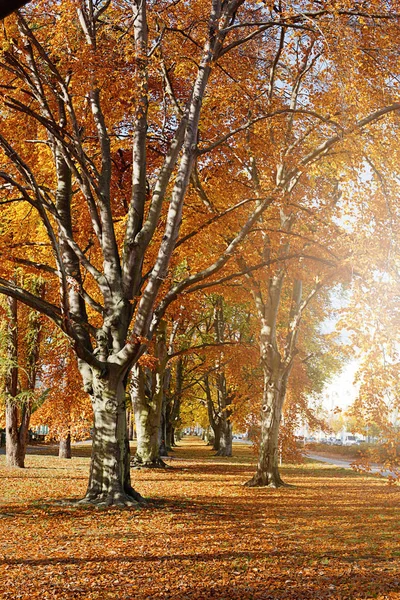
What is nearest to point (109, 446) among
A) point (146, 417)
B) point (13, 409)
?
point (13, 409)

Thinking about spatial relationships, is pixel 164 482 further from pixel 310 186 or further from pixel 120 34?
pixel 120 34

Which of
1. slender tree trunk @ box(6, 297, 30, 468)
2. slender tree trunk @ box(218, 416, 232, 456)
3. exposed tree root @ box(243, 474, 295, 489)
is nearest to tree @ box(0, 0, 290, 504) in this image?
exposed tree root @ box(243, 474, 295, 489)

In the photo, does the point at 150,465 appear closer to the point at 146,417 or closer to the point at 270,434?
the point at 146,417

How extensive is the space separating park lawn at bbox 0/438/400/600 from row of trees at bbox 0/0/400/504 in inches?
74.4

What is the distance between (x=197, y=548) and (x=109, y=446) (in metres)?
4.10

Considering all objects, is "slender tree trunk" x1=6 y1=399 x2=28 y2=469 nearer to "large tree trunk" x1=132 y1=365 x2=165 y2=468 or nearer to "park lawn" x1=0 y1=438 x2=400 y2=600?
"large tree trunk" x1=132 y1=365 x2=165 y2=468

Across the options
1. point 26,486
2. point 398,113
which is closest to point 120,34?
point 398,113

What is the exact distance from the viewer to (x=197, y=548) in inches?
320

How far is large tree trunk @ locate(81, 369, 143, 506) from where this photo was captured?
11773mm

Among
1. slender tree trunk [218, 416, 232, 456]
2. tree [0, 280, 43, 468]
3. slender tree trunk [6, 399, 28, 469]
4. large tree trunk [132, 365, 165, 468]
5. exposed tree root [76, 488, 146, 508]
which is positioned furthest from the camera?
slender tree trunk [218, 416, 232, 456]

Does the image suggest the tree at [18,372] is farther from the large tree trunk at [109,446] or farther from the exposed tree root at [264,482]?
the large tree trunk at [109,446]

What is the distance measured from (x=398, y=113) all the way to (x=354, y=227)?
2594mm

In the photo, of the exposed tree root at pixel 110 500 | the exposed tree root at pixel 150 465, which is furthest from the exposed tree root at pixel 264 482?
the exposed tree root at pixel 110 500

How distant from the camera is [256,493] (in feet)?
53.0
